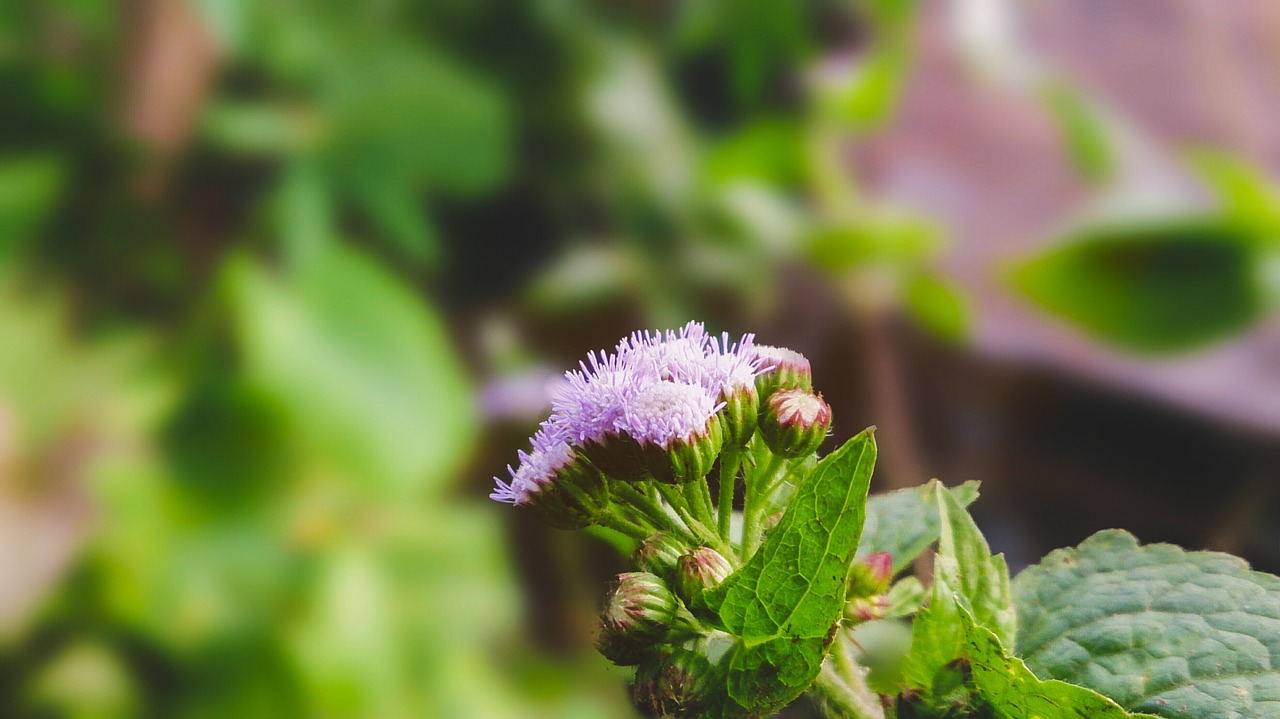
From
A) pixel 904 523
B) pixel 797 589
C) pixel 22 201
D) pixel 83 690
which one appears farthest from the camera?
pixel 22 201

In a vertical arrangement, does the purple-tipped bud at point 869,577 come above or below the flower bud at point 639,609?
above

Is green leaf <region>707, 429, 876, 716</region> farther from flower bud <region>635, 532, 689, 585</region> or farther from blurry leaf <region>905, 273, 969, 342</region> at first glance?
blurry leaf <region>905, 273, 969, 342</region>

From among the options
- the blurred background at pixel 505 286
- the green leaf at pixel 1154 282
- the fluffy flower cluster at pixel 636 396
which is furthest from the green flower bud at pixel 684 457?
the green leaf at pixel 1154 282

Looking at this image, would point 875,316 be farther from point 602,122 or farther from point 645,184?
point 602,122

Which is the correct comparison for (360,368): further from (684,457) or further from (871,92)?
(684,457)

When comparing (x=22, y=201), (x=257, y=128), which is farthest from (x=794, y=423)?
(x=22, y=201)

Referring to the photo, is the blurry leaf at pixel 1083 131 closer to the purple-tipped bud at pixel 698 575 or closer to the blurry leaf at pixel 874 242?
the blurry leaf at pixel 874 242

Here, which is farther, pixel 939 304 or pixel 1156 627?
pixel 939 304
